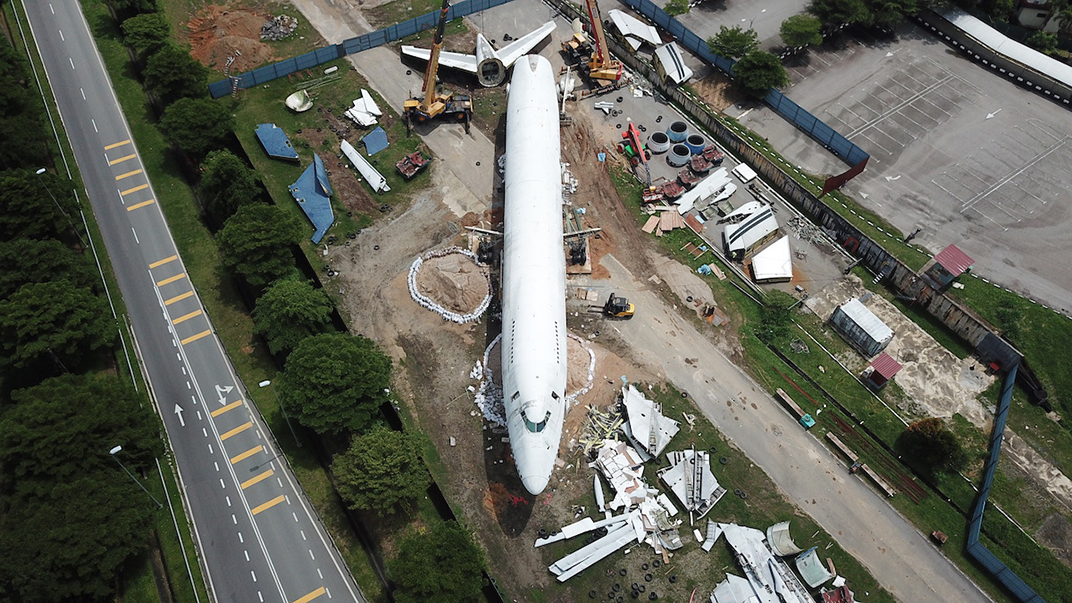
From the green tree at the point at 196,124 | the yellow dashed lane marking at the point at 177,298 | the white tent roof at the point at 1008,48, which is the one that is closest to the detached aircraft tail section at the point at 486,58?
the green tree at the point at 196,124

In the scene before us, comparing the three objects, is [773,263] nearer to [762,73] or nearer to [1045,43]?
[762,73]

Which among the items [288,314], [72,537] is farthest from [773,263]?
[72,537]

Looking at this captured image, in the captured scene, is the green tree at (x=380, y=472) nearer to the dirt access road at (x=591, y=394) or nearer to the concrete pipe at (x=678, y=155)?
the dirt access road at (x=591, y=394)

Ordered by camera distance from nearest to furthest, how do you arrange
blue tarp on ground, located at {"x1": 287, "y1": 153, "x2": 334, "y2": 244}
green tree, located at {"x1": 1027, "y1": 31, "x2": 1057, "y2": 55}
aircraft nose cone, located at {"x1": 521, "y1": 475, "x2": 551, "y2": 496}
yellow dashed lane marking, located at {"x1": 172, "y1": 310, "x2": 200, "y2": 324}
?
aircraft nose cone, located at {"x1": 521, "y1": 475, "x2": 551, "y2": 496} < yellow dashed lane marking, located at {"x1": 172, "y1": 310, "x2": 200, "y2": 324} < blue tarp on ground, located at {"x1": 287, "y1": 153, "x2": 334, "y2": 244} < green tree, located at {"x1": 1027, "y1": 31, "x2": 1057, "y2": 55}

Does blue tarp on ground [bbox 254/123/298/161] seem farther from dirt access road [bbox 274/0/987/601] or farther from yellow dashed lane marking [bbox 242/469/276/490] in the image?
yellow dashed lane marking [bbox 242/469/276/490]

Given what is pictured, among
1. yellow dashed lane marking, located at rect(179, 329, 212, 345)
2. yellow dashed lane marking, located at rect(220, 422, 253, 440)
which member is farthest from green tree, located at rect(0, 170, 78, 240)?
yellow dashed lane marking, located at rect(220, 422, 253, 440)

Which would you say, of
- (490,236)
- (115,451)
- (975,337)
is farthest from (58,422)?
(975,337)

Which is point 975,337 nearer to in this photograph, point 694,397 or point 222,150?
point 694,397

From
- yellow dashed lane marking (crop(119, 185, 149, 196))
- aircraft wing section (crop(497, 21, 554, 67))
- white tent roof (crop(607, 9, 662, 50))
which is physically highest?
white tent roof (crop(607, 9, 662, 50))
